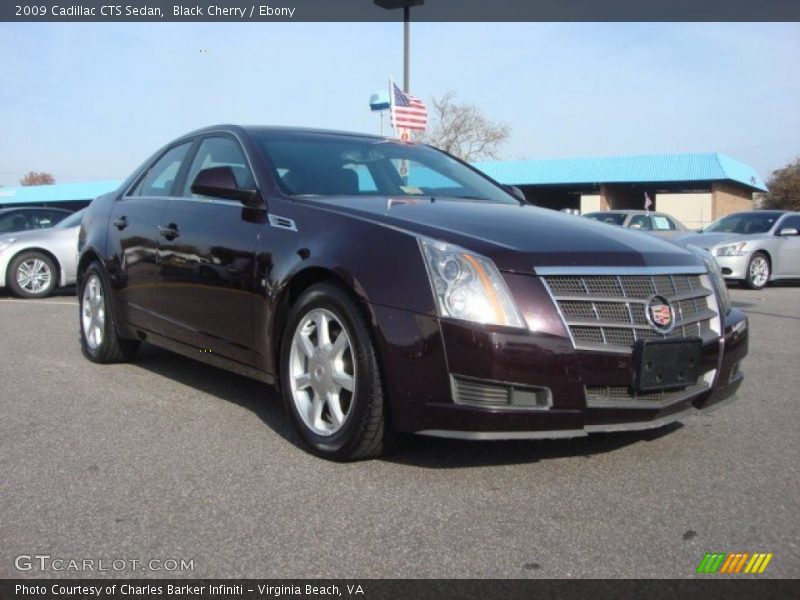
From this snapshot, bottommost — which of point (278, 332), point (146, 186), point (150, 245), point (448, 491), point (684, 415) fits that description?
point (448, 491)

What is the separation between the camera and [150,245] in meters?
5.11

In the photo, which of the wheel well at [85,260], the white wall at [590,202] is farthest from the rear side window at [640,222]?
the white wall at [590,202]

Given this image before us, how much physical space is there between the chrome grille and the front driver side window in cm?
189

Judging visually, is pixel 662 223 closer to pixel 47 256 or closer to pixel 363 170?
pixel 47 256

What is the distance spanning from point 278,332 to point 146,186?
2309mm

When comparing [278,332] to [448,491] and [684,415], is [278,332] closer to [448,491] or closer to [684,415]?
[448,491]

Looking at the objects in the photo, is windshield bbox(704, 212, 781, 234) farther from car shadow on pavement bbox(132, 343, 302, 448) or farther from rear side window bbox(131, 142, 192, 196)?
rear side window bbox(131, 142, 192, 196)

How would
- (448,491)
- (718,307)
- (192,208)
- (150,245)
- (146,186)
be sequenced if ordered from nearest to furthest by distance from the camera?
1. (448,491)
2. (718,307)
3. (192,208)
4. (150,245)
5. (146,186)

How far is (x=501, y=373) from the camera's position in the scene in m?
3.15

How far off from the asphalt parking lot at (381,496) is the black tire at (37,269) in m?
7.59

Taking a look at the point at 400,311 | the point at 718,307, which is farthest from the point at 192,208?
the point at 718,307

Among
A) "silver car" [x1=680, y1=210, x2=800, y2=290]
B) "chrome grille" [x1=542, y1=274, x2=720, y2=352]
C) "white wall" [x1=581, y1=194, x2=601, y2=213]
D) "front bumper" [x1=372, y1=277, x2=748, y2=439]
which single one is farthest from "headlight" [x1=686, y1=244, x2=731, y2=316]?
"white wall" [x1=581, y1=194, x2=601, y2=213]

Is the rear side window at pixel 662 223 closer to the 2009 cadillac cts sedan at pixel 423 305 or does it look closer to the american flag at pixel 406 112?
the american flag at pixel 406 112

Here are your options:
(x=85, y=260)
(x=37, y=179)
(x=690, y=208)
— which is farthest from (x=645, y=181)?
(x=37, y=179)
